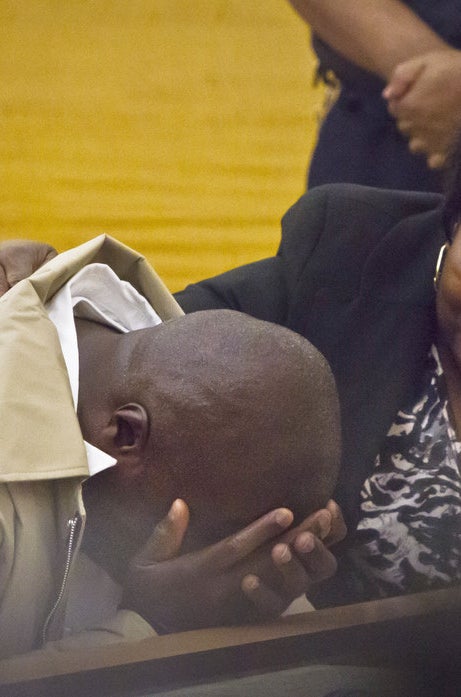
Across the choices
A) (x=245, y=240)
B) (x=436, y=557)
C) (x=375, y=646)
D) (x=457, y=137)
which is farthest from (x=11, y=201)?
(x=375, y=646)

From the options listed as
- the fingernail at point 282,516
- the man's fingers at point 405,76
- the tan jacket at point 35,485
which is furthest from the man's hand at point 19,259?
the man's fingers at point 405,76

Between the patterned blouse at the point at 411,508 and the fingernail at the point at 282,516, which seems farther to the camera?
the patterned blouse at the point at 411,508

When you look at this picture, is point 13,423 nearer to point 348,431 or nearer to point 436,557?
point 348,431

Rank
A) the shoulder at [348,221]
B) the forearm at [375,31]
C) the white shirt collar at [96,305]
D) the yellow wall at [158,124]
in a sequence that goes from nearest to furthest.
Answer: the white shirt collar at [96,305] < the shoulder at [348,221] < the forearm at [375,31] < the yellow wall at [158,124]

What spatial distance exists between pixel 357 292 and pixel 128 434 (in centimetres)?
48

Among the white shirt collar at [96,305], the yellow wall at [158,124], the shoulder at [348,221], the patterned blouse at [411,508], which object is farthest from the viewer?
the yellow wall at [158,124]

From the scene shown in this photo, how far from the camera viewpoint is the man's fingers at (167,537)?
2.81 ft

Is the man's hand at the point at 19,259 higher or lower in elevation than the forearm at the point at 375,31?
lower

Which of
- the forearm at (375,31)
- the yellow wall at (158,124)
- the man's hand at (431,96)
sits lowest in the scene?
the yellow wall at (158,124)

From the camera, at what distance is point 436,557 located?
110 cm

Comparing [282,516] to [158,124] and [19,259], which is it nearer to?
[19,259]

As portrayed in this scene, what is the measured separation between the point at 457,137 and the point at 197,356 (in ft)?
1.98

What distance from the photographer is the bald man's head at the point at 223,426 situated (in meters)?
0.86

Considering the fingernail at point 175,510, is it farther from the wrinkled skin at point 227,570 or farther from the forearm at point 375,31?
the forearm at point 375,31
